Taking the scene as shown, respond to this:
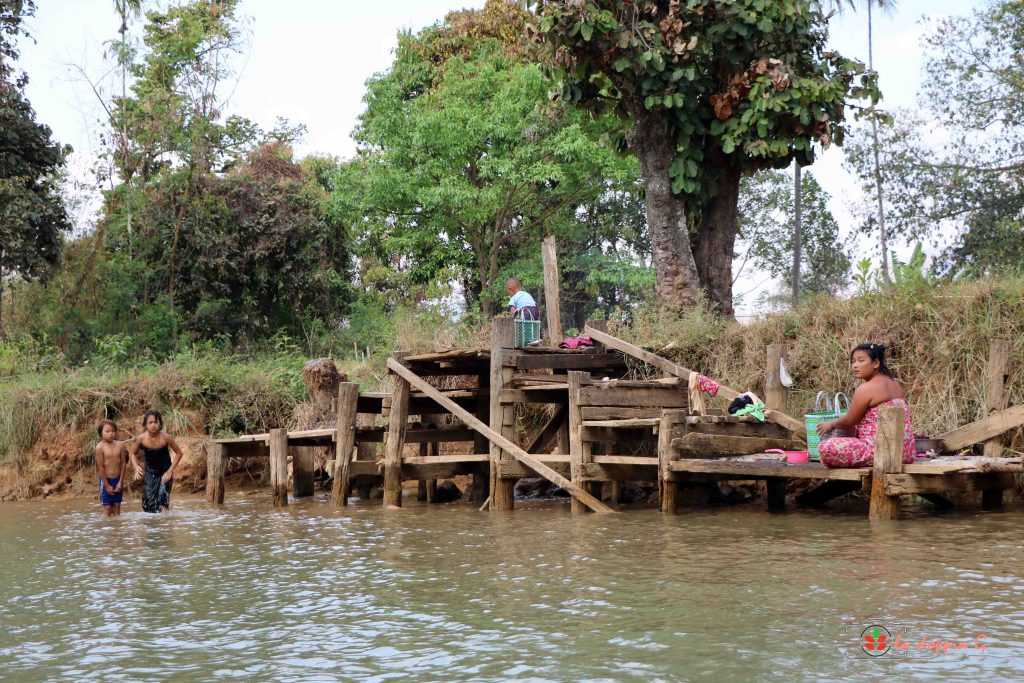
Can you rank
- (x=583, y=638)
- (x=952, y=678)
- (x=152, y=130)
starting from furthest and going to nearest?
(x=152, y=130) < (x=583, y=638) < (x=952, y=678)

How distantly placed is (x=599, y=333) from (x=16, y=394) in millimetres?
10849

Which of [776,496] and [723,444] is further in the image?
[776,496]

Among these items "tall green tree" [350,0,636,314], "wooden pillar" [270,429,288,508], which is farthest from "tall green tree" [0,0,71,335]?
"wooden pillar" [270,429,288,508]

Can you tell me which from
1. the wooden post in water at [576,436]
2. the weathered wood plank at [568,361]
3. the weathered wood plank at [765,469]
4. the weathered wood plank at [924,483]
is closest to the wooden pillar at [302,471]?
the weathered wood plank at [568,361]

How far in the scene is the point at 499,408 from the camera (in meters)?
14.4

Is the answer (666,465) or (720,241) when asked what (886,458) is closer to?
(666,465)

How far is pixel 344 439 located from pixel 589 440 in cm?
376

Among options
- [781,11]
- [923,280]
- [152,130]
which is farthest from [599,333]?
[152,130]

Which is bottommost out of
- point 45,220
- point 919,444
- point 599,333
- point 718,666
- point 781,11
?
point 718,666

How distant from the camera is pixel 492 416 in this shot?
14.5 m

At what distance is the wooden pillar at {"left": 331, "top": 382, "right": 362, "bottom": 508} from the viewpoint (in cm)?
1545

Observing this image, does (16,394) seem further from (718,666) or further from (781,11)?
(718,666)

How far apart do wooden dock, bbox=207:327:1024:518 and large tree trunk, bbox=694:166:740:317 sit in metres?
3.88

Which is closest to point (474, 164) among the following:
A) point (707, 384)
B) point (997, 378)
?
point (707, 384)
